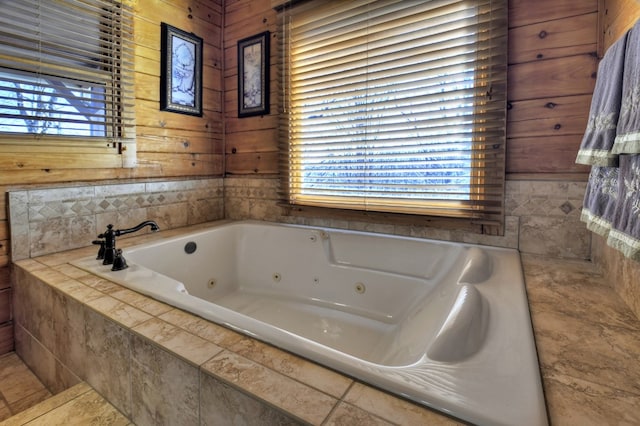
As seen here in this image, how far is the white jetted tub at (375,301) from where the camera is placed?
2.16ft

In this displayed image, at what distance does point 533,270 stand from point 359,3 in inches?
68.7

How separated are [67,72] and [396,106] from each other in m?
1.80

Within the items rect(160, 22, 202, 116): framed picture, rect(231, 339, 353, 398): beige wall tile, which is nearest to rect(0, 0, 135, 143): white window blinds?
rect(160, 22, 202, 116): framed picture

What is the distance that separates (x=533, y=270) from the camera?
1.41 m

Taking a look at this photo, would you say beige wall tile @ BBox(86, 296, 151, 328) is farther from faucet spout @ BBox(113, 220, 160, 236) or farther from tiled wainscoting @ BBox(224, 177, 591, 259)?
tiled wainscoting @ BBox(224, 177, 591, 259)

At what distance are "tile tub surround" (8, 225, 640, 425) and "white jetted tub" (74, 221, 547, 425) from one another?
0.04 metres

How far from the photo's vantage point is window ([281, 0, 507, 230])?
5.36 feet

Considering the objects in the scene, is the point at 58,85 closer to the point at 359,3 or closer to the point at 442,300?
the point at 359,3

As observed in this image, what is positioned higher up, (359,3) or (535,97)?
(359,3)

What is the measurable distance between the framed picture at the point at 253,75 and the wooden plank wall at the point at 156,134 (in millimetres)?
236

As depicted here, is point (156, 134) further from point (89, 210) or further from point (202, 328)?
point (202, 328)

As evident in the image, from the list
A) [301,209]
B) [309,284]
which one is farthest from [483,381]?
[301,209]

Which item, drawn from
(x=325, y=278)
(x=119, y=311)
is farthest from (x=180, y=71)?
(x=119, y=311)

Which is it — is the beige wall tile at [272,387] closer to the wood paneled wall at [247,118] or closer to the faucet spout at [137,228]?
the faucet spout at [137,228]
